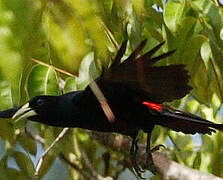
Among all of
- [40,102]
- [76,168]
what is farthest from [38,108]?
[76,168]

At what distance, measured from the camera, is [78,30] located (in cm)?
138

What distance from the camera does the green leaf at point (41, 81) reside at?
1.46m

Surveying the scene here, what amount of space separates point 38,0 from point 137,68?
0.85 feet

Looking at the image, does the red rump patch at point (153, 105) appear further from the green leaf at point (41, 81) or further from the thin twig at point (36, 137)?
the thin twig at point (36, 137)

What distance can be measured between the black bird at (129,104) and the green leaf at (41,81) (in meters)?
0.06

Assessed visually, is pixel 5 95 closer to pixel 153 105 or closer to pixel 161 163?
pixel 153 105

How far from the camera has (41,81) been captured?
58.1 inches

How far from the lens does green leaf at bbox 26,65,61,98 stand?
57.6 inches

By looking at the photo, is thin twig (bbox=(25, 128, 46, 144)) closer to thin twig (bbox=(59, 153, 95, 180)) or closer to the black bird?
thin twig (bbox=(59, 153, 95, 180))

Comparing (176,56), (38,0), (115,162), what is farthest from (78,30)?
(115,162)

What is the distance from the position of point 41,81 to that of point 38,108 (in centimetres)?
14

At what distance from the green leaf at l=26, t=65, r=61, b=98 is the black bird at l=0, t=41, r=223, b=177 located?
0.06 metres

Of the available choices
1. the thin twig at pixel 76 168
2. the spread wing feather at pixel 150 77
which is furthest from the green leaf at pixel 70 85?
the thin twig at pixel 76 168

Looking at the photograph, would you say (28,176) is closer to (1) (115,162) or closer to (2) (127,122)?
(2) (127,122)
